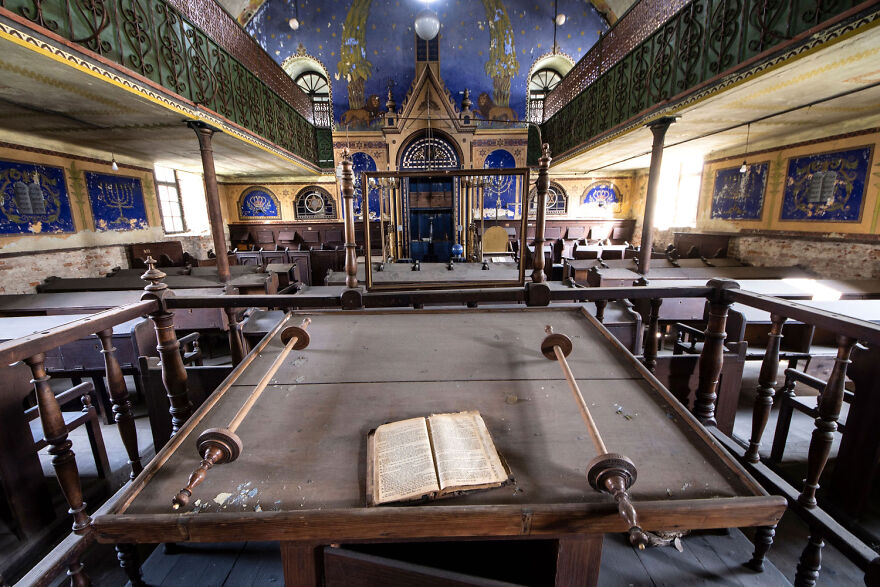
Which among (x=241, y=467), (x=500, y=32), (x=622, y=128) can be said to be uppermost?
(x=500, y=32)

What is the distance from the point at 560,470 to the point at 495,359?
0.71 metres

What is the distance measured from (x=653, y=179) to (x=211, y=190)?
7179 millimetres

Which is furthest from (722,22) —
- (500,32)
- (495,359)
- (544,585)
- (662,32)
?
(500,32)

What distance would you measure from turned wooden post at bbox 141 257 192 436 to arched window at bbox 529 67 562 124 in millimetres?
11896

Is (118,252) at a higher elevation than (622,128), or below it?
below

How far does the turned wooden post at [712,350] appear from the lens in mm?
1906

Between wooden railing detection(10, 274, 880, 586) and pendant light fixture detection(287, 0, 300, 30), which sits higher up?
pendant light fixture detection(287, 0, 300, 30)

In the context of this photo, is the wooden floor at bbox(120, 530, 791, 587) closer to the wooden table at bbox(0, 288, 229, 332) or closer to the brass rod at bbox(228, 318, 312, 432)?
the brass rod at bbox(228, 318, 312, 432)

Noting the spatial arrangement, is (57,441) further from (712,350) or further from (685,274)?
(685,274)

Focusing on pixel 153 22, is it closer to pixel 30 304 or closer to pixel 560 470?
pixel 30 304

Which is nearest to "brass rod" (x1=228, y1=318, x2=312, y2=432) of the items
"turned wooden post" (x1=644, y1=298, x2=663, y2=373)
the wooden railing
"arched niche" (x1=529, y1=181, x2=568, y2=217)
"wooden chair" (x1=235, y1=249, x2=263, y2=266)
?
the wooden railing

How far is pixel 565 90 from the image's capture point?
934cm

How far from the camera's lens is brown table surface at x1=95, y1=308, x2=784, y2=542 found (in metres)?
0.86

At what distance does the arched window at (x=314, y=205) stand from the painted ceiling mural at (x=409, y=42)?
2.54m
